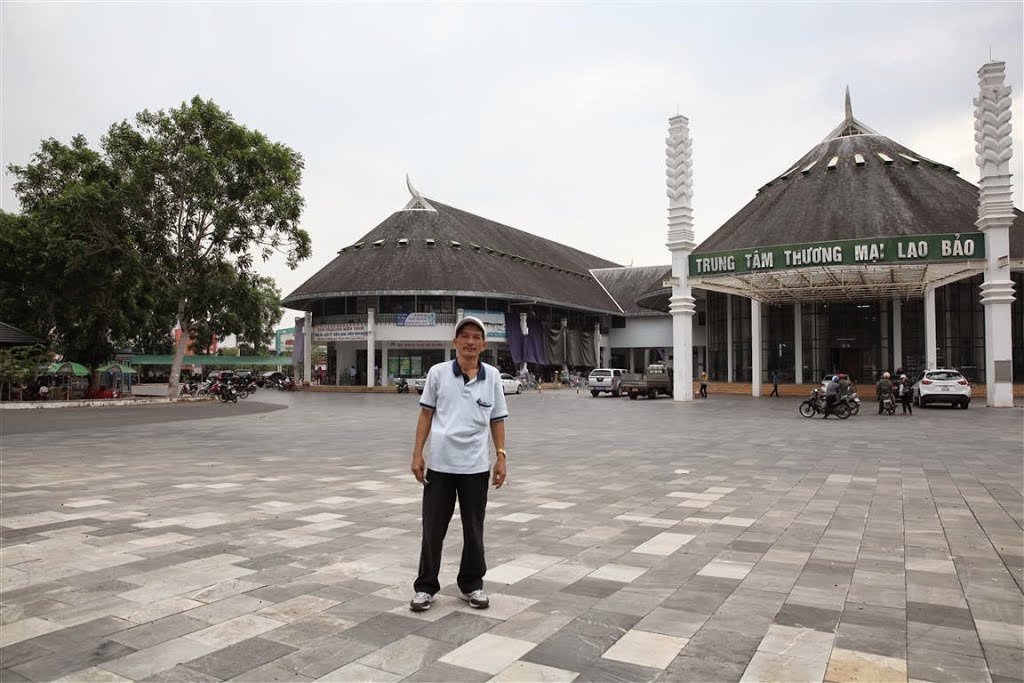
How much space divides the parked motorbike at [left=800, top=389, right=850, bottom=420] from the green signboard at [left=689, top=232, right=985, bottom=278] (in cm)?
756

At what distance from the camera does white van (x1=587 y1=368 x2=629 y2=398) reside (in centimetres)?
3647

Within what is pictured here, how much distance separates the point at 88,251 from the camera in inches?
1197

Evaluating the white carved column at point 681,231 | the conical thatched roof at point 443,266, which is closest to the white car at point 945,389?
the white carved column at point 681,231

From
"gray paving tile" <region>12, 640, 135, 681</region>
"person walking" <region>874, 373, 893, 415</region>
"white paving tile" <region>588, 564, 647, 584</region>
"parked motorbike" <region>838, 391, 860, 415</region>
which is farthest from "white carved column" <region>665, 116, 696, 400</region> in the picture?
"gray paving tile" <region>12, 640, 135, 681</region>

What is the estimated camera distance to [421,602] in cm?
416

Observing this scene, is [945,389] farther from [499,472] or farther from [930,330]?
[499,472]

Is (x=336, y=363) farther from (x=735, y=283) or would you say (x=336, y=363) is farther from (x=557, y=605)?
(x=557, y=605)

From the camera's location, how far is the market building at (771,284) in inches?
1014

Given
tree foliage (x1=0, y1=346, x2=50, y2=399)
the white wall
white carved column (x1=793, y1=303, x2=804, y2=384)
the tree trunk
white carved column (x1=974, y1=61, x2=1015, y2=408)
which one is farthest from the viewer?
the white wall

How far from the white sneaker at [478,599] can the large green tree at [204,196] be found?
28.7 meters

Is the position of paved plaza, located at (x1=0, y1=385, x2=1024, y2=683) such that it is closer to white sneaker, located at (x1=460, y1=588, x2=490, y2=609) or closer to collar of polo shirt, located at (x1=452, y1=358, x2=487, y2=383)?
white sneaker, located at (x1=460, y1=588, x2=490, y2=609)

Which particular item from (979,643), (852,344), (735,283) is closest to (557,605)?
(979,643)

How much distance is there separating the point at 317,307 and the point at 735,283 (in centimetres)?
3014

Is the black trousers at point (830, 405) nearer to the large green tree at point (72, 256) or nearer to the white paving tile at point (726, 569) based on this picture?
the white paving tile at point (726, 569)
